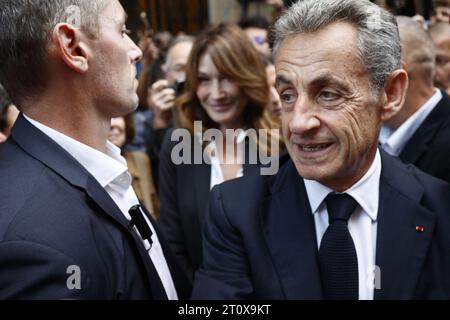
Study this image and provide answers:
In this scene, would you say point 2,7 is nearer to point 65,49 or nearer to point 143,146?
point 65,49

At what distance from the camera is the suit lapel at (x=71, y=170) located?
1637mm

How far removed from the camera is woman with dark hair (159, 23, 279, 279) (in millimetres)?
3072

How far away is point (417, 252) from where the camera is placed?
1.72 m

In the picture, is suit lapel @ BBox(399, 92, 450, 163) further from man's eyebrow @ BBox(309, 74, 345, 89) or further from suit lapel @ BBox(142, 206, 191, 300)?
suit lapel @ BBox(142, 206, 191, 300)

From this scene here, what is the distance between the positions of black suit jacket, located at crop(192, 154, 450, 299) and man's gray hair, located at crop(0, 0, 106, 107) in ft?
2.17

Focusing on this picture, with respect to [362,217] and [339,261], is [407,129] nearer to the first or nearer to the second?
[362,217]

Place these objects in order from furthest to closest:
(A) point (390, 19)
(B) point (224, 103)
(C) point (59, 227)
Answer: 1. (B) point (224, 103)
2. (A) point (390, 19)
3. (C) point (59, 227)

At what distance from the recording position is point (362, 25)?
177cm

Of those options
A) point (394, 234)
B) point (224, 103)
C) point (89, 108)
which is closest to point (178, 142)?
point (224, 103)

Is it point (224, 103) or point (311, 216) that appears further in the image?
point (224, 103)

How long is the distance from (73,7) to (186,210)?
154cm

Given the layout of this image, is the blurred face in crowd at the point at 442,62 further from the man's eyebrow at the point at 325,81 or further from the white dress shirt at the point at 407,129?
the man's eyebrow at the point at 325,81

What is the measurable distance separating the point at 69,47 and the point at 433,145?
1759mm

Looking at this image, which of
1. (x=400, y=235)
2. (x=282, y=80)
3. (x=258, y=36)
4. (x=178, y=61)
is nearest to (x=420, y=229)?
(x=400, y=235)
